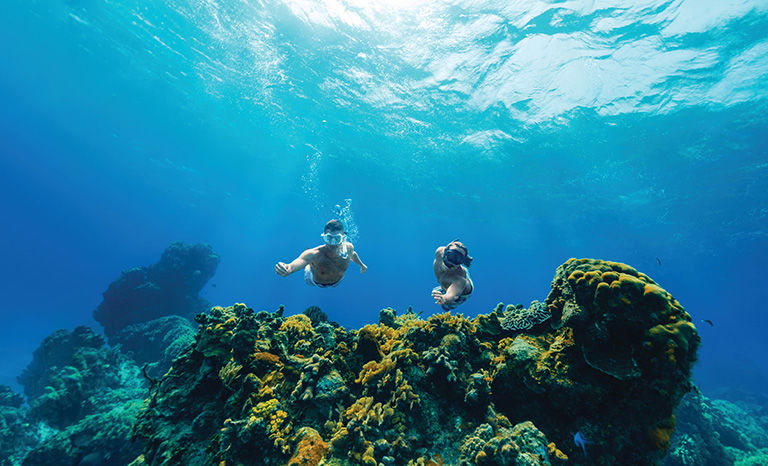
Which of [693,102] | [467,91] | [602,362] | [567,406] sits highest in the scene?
[467,91]

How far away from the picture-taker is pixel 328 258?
646cm

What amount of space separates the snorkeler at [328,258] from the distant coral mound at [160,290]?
2073cm

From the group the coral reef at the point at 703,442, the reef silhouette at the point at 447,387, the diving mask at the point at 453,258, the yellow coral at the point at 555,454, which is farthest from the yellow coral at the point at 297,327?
the coral reef at the point at 703,442

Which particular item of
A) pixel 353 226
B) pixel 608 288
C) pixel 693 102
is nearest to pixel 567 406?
pixel 608 288

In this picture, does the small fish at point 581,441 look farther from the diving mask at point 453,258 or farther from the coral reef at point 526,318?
the diving mask at point 453,258

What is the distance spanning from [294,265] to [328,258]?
0.94 m

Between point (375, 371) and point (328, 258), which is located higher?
point (328, 258)

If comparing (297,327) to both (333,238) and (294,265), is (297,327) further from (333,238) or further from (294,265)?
(333,238)

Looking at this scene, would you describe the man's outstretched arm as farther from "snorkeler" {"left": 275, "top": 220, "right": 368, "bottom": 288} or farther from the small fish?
the small fish

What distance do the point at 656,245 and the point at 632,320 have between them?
64459 mm

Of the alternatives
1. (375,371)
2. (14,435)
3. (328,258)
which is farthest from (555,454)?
(14,435)

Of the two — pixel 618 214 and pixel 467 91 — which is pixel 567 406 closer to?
pixel 467 91

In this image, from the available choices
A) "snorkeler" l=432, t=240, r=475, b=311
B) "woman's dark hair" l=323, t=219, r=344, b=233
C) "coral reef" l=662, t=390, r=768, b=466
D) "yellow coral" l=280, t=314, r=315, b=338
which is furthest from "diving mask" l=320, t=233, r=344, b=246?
"coral reef" l=662, t=390, r=768, b=466

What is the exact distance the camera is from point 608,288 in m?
3.43
